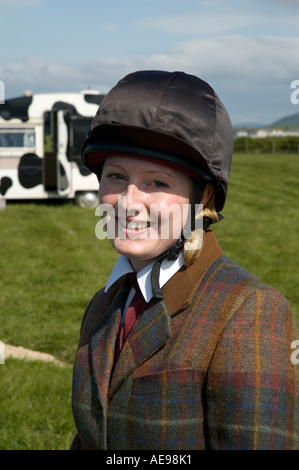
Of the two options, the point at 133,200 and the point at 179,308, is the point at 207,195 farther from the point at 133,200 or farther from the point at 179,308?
the point at 179,308

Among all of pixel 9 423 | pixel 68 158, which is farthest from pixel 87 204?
pixel 9 423

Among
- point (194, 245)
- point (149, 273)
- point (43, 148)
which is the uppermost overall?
point (194, 245)

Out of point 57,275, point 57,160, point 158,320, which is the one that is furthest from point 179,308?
point 57,160

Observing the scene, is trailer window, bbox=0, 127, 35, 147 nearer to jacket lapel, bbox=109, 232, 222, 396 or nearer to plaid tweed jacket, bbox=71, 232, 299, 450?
plaid tweed jacket, bbox=71, 232, 299, 450

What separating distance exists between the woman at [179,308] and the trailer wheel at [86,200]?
14.1 meters

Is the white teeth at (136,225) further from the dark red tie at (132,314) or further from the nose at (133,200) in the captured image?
the dark red tie at (132,314)

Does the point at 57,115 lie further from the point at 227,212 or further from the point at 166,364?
the point at 166,364

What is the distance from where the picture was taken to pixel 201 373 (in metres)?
1.91

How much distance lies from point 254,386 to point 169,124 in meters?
0.83

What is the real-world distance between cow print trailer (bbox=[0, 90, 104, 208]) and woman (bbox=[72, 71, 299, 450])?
45.0 feet

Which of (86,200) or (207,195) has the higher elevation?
(207,195)

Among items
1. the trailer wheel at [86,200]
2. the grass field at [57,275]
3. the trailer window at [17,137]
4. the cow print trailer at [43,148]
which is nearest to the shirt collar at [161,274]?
the grass field at [57,275]

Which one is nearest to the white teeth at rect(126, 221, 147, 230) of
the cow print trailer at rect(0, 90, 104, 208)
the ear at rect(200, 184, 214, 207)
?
the ear at rect(200, 184, 214, 207)

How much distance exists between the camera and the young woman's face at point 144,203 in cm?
198
